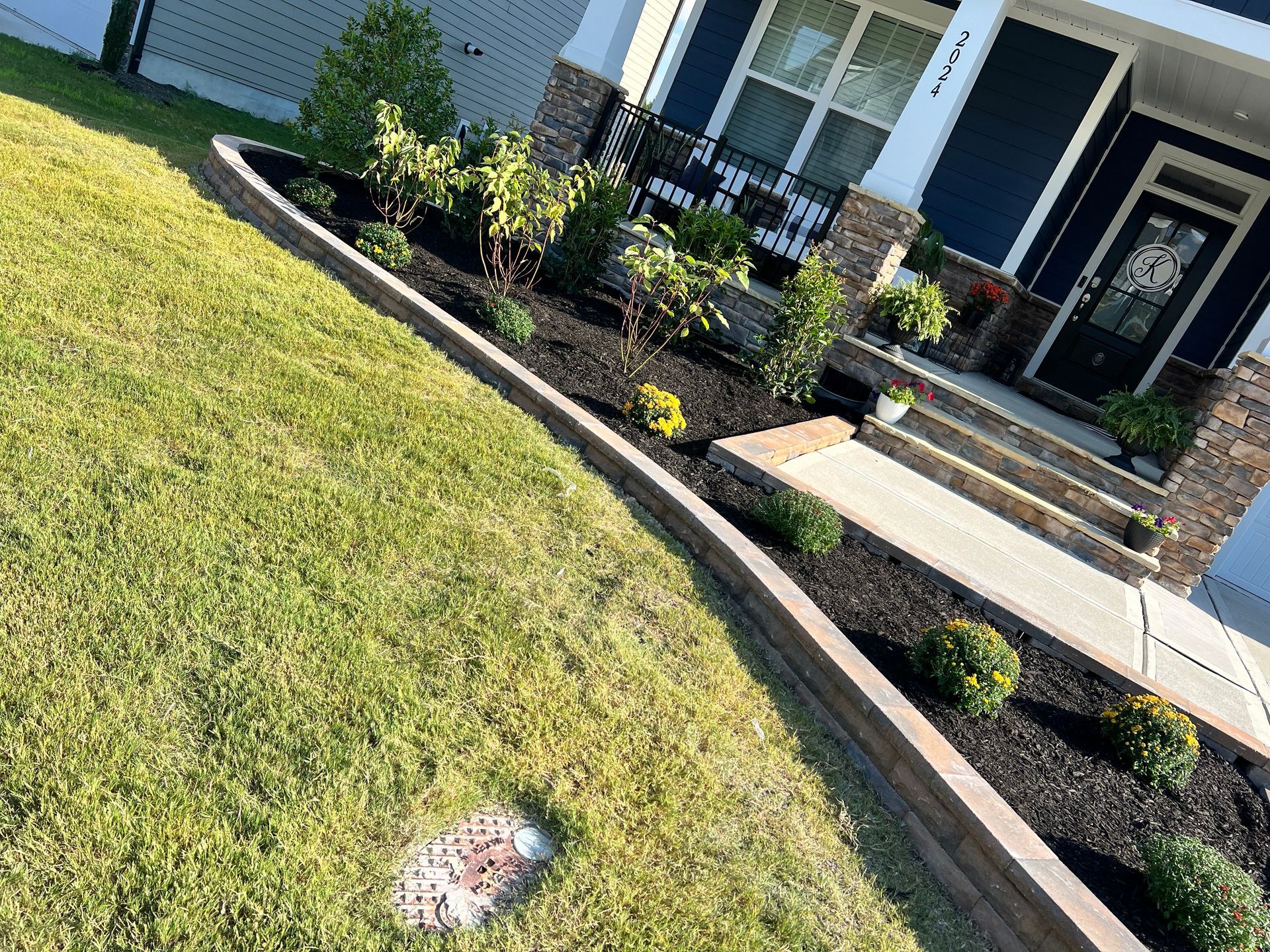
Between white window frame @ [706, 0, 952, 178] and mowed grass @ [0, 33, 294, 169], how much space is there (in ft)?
16.7

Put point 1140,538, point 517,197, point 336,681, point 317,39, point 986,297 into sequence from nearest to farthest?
point 336,681 < point 517,197 < point 1140,538 < point 986,297 < point 317,39

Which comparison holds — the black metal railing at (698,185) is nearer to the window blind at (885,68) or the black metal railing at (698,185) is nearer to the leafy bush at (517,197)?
the leafy bush at (517,197)

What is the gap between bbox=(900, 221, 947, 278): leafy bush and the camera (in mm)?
8289

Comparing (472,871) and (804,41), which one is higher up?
(804,41)

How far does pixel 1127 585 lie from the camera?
21.1ft

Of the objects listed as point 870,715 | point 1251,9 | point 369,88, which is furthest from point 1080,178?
point 870,715

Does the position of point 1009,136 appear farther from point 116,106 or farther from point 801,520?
point 116,106

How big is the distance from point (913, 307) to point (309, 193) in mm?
4912

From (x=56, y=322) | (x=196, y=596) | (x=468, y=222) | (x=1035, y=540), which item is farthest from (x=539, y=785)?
(x=468, y=222)

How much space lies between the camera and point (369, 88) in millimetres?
7391

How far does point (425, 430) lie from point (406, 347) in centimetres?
106

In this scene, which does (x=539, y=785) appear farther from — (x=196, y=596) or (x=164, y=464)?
(x=164, y=464)

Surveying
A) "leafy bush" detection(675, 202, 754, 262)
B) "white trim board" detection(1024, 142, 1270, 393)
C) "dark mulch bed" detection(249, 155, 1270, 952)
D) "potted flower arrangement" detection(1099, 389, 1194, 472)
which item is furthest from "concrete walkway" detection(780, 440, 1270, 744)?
"white trim board" detection(1024, 142, 1270, 393)

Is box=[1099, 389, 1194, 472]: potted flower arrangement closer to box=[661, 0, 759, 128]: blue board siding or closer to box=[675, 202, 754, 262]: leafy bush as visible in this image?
box=[675, 202, 754, 262]: leafy bush
